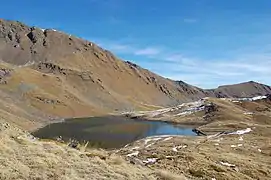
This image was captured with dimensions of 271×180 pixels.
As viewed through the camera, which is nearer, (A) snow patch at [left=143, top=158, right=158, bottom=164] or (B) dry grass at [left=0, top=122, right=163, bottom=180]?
(B) dry grass at [left=0, top=122, right=163, bottom=180]

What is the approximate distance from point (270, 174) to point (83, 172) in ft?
104

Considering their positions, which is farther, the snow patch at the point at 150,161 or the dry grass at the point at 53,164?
the snow patch at the point at 150,161

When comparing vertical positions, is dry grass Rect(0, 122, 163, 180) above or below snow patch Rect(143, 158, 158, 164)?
above

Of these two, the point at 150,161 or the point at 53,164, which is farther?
the point at 150,161

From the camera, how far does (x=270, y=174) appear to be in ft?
151

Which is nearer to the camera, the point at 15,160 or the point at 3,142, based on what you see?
the point at 15,160

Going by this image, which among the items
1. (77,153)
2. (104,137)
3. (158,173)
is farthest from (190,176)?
Answer: (104,137)

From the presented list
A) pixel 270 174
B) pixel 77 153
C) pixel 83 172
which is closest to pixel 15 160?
pixel 83 172

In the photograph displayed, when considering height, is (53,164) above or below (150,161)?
above

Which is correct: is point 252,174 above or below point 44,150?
below

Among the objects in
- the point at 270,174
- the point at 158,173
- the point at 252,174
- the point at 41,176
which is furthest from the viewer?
the point at 270,174

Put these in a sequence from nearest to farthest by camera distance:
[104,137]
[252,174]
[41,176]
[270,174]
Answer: [41,176] < [252,174] < [270,174] < [104,137]

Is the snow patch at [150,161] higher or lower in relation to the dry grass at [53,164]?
lower

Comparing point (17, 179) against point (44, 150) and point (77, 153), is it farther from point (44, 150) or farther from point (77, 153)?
point (77, 153)
